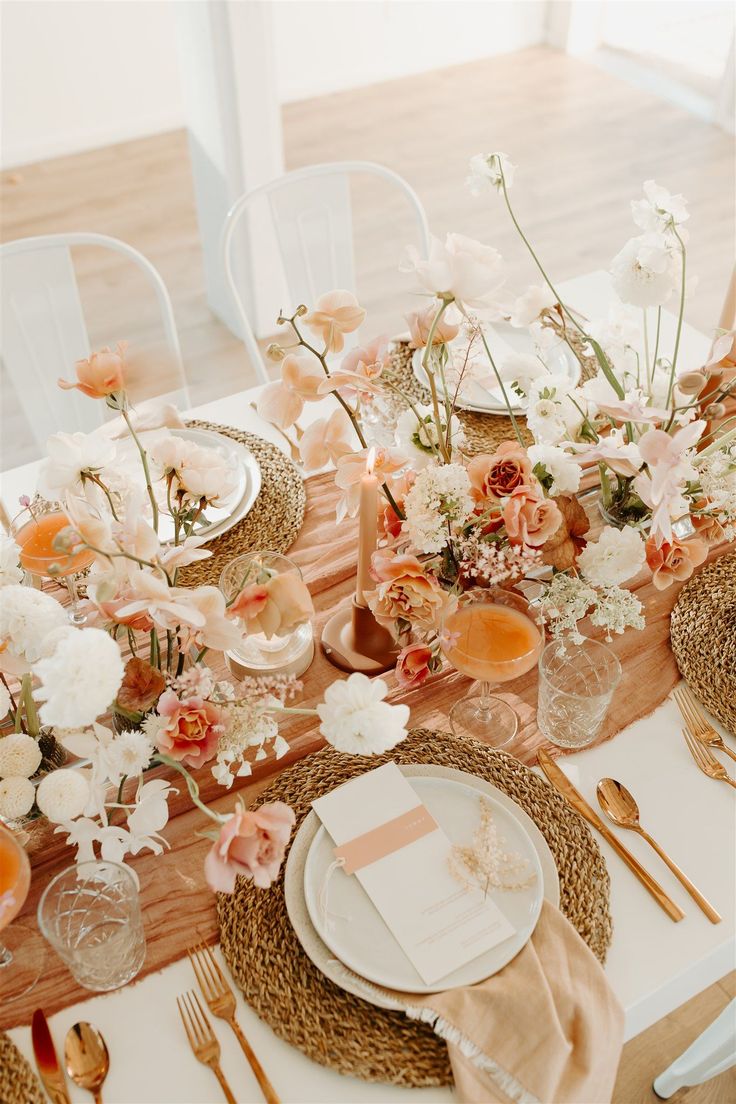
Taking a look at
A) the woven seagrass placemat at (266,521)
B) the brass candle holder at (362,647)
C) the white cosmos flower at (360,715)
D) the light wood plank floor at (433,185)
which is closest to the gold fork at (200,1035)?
the white cosmos flower at (360,715)

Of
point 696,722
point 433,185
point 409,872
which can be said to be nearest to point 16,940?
point 409,872

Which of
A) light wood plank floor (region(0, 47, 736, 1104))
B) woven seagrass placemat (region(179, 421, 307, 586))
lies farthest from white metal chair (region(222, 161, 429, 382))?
light wood plank floor (region(0, 47, 736, 1104))

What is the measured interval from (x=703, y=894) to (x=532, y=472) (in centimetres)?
51

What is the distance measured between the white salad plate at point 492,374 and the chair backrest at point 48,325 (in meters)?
0.54

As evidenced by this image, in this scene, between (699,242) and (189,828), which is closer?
(189,828)

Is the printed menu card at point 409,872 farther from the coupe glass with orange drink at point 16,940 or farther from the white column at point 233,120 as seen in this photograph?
the white column at point 233,120

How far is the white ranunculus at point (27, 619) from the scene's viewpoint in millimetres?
960

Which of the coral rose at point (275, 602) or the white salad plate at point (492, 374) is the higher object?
the coral rose at point (275, 602)

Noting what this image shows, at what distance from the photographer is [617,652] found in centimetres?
136

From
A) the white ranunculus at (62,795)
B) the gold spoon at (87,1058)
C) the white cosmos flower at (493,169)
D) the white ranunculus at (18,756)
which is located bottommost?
the gold spoon at (87,1058)

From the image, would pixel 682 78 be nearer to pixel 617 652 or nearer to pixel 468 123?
pixel 468 123

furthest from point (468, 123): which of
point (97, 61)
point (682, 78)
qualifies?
point (97, 61)

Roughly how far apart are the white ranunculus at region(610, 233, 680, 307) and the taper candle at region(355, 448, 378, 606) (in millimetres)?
410

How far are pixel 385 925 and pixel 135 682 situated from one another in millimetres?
371
